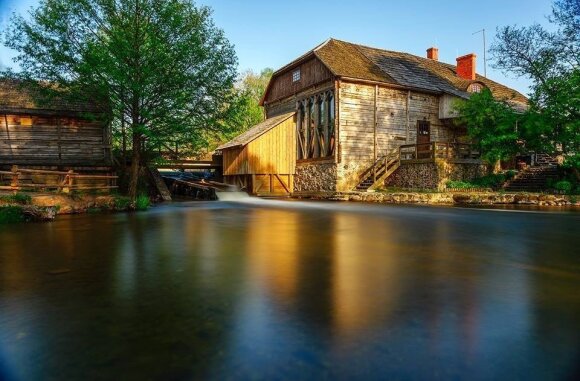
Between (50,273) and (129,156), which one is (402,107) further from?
(50,273)

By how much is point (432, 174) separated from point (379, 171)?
3.08 m

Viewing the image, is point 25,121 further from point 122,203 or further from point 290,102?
point 290,102

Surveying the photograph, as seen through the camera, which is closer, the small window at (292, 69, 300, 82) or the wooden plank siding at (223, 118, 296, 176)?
the wooden plank siding at (223, 118, 296, 176)

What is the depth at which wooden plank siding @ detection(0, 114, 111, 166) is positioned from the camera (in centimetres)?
2059

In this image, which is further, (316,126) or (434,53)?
(434,53)

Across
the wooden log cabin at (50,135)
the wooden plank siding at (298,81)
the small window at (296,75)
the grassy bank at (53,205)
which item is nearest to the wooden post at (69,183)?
the grassy bank at (53,205)

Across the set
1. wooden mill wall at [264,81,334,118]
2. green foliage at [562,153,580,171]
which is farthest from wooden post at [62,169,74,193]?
green foliage at [562,153,580,171]

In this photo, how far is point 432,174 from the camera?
68.2 feet

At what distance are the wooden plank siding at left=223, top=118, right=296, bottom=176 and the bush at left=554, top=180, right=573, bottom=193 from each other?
1544cm

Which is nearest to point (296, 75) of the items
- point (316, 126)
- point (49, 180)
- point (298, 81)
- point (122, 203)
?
point (298, 81)

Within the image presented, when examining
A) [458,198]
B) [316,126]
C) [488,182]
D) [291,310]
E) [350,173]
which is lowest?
[291,310]

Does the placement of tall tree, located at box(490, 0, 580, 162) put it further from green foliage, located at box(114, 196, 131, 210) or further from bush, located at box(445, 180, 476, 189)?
green foliage, located at box(114, 196, 131, 210)

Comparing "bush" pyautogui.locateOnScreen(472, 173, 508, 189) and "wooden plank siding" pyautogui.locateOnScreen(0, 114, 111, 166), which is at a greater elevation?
"wooden plank siding" pyautogui.locateOnScreen(0, 114, 111, 166)

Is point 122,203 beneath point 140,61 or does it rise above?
beneath
